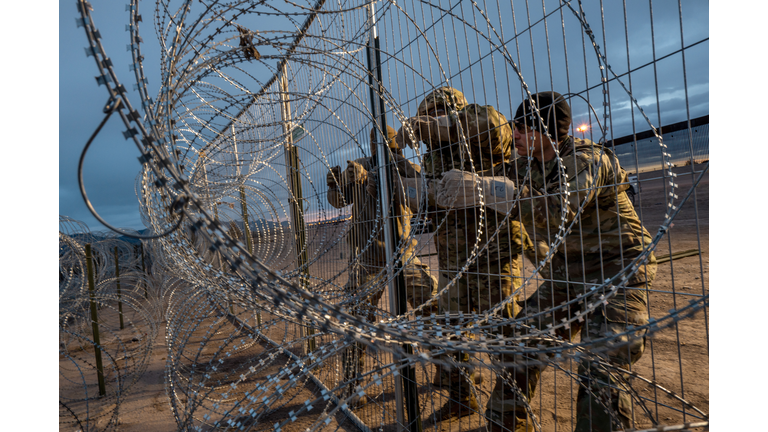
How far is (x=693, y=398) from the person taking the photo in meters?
3.39

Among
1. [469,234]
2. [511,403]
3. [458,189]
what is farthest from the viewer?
[469,234]

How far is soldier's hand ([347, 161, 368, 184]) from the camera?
11.6ft

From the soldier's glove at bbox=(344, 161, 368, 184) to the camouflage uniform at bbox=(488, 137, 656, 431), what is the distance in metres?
1.51

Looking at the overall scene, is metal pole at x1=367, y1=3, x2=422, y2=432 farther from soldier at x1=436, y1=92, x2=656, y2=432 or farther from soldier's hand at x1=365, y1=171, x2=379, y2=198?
soldier at x1=436, y1=92, x2=656, y2=432

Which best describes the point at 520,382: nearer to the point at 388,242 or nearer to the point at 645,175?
the point at 388,242

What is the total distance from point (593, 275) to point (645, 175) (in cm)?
100

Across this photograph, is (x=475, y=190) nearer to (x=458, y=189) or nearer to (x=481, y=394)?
(x=458, y=189)

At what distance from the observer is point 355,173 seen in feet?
11.6

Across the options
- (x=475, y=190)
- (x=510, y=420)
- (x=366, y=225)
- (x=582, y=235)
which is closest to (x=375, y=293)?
(x=366, y=225)

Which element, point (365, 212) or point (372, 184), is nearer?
point (372, 184)

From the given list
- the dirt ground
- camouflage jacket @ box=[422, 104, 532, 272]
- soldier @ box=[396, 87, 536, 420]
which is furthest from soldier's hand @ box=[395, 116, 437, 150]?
the dirt ground

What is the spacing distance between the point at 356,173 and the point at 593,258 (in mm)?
2050

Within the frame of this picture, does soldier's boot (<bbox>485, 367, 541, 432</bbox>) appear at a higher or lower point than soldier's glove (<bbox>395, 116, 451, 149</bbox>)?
lower

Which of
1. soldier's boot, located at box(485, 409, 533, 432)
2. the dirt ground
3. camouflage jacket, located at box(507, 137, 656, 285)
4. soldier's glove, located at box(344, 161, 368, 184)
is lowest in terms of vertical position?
the dirt ground
